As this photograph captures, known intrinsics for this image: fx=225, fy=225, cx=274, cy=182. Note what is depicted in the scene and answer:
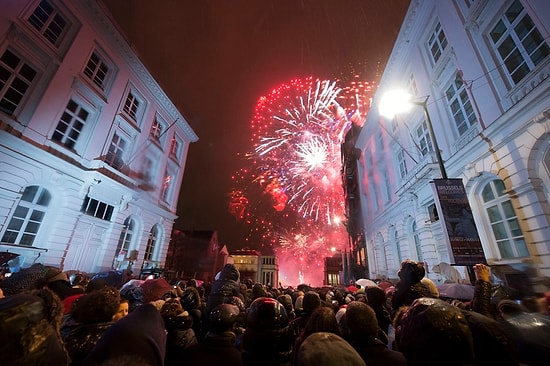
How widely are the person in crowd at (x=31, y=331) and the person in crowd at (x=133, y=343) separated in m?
0.22

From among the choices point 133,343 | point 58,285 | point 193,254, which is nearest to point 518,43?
point 133,343

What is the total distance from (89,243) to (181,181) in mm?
11972

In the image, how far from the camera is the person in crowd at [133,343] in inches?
58.6

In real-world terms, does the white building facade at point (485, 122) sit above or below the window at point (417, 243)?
above

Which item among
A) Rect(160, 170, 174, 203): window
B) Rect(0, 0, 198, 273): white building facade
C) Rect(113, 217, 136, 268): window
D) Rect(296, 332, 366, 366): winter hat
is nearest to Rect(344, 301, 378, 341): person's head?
Rect(296, 332, 366, 366): winter hat

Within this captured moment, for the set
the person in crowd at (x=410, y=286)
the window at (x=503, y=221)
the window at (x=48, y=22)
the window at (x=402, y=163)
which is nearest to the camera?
the person in crowd at (x=410, y=286)

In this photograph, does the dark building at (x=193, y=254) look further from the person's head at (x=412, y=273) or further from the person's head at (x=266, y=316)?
the person's head at (x=266, y=316)

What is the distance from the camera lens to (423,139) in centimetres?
1416

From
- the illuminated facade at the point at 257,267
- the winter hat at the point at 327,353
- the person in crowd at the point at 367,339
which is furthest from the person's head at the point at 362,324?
the illuminated facade at the point at 257,267

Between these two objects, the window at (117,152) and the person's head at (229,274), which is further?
the window at (117,152)

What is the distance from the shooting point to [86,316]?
2068mm

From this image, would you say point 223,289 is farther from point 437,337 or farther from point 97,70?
point 97,70

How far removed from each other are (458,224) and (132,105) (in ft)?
75.1

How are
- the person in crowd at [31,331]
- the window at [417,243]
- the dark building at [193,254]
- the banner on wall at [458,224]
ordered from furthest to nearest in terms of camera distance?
the dark building at [193,254] < the window at [417,243] < the banner on wall at [458,224] < the person in crowd at [31,331]
